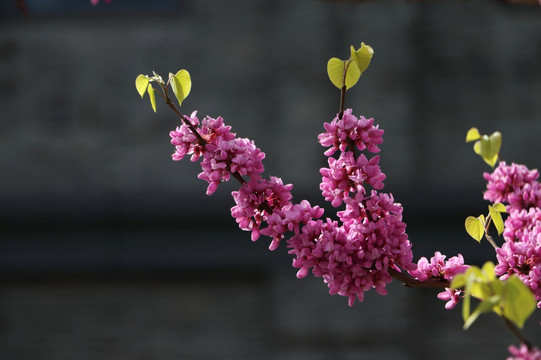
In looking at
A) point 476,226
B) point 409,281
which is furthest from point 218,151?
point 476,226

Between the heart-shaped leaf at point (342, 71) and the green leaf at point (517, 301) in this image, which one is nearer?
the green leaf at point (517, 301)

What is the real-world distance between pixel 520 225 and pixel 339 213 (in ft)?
1.53

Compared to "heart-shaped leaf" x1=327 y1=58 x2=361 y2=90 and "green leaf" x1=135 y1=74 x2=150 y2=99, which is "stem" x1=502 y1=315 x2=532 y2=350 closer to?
"heart-shaped leaf" x1=327 y1=58 x2=361 y2=90

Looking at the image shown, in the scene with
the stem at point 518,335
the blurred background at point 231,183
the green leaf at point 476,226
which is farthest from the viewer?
the blurred background at point 231,183

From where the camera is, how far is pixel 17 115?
5355 millimetres

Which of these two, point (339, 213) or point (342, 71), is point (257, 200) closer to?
point (339, 213)

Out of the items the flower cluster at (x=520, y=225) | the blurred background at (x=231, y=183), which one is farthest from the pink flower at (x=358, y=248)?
the blurred background at (x=231, y=183)

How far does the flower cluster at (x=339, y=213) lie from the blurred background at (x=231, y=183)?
3.66 m

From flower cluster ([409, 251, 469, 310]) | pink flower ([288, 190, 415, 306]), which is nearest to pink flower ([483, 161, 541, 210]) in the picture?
flower cluster ([409, 251, 469, 310])

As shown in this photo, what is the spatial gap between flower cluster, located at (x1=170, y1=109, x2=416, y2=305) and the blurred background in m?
3.66

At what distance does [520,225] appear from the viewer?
1522mm

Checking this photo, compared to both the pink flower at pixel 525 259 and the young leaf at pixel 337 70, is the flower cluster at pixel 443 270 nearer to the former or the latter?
the pink flower at pixel 525 259

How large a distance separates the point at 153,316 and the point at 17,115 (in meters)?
1.96

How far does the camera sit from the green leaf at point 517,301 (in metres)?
0.84
